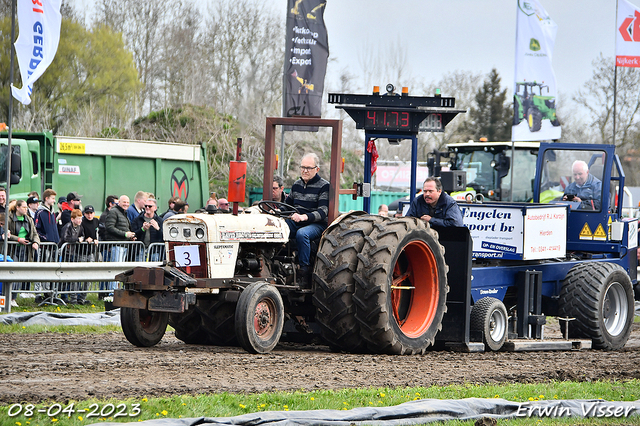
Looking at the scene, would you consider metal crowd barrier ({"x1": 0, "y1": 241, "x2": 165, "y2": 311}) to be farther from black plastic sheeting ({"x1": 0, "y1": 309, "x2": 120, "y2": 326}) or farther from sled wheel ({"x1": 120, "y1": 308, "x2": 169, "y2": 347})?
sled wheel ({"x1": 120, "y1": 308, "x2": 169, "y2": 347})

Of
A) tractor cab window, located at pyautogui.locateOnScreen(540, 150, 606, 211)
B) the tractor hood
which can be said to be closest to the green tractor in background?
tractor cab window, located at pyautogui.locateOnScreen(540, 150, 606, 211)

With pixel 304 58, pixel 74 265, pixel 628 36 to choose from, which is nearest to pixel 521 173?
pixel 628 36

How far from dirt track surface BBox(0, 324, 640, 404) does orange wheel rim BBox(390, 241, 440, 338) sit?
0.44 metres

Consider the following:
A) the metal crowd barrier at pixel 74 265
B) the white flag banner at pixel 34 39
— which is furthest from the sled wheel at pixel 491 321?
the white flag banner at pixel 34 39

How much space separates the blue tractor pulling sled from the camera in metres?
8.37

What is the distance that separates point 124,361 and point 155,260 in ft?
22.9

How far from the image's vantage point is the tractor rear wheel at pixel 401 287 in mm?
8383

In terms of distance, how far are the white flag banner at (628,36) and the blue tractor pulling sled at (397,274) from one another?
1179 centimetres

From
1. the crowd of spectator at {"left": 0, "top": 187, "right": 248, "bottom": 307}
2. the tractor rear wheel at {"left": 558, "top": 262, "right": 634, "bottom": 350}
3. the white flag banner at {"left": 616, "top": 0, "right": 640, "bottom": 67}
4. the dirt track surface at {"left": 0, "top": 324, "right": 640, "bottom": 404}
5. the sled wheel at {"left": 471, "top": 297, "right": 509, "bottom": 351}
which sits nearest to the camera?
the dirt track surface at {"left": 0, "top": 324, "right": 640, "bottom": 404}

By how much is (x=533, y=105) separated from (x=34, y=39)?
11.5 metres

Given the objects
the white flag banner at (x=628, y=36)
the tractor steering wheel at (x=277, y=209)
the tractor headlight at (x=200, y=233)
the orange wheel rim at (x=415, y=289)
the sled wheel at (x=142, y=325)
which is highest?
the white flag banner at (x=628, y=36)

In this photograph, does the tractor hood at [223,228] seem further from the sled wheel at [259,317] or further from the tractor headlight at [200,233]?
the sled wheel at [259,317]

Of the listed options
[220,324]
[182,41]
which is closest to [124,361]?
[220,324]

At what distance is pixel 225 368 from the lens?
7.39 metres
